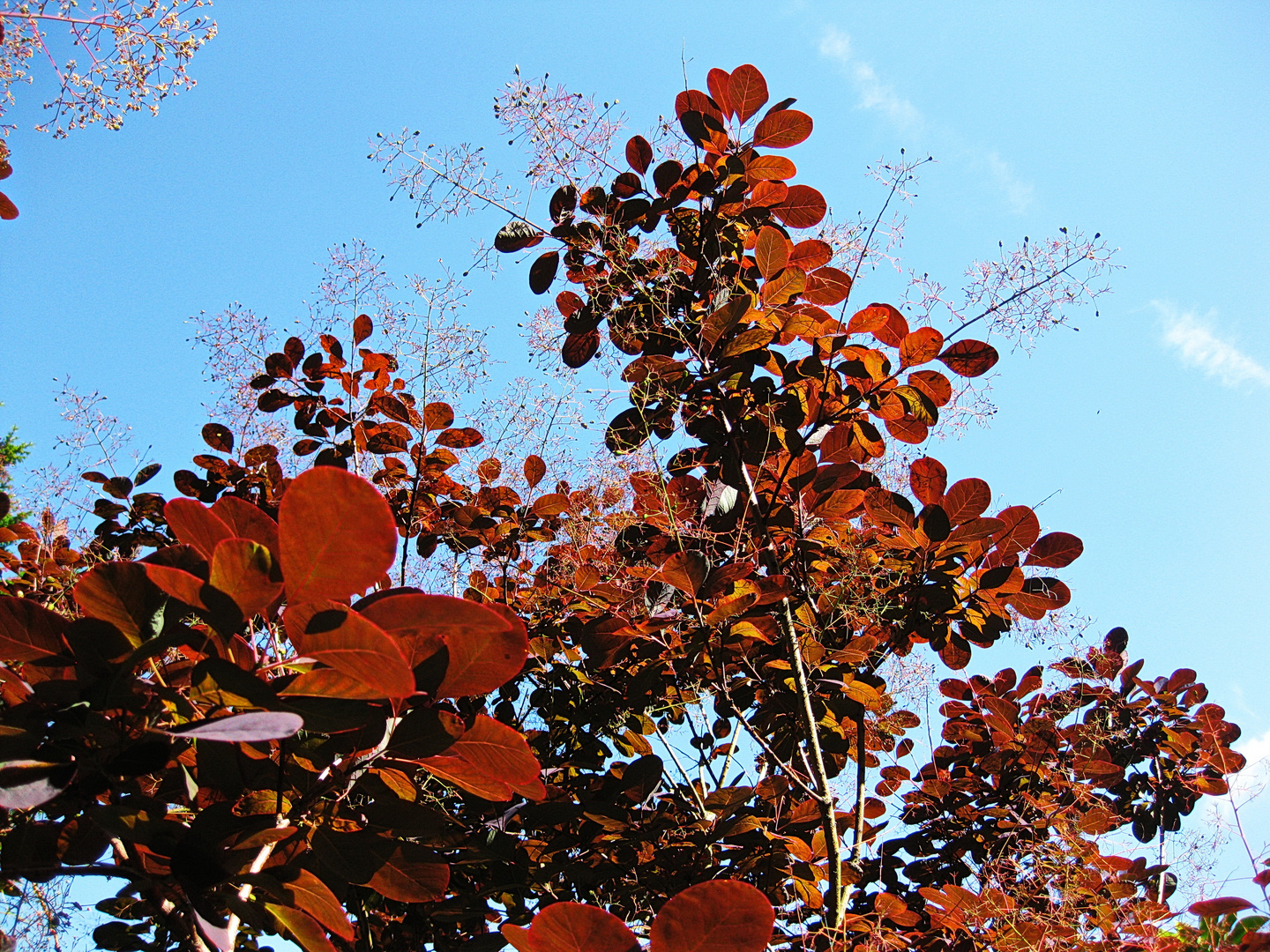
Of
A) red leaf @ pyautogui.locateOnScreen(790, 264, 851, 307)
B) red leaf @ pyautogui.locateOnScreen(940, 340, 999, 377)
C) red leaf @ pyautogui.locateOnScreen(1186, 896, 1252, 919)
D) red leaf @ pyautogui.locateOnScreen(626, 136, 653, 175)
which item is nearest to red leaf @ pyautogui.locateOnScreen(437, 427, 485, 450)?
red leaf @ pyautogui.locateOnScreen(626, 136, 653, 175)

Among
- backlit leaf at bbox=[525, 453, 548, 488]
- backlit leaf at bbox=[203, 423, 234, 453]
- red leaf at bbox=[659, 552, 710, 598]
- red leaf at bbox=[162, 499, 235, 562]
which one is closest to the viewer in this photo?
red leaf at bbox=[162, 499, 235, 562]

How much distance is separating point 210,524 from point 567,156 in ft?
4.22

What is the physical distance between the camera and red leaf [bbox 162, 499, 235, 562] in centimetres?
80

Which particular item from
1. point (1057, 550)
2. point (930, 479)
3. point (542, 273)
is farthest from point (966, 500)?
point (542, 273)

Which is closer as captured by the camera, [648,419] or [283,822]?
[283,822]

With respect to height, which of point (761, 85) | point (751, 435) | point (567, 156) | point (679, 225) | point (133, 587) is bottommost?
point (133, 587)

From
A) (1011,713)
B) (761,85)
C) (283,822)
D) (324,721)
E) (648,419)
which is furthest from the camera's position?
(1011,713)

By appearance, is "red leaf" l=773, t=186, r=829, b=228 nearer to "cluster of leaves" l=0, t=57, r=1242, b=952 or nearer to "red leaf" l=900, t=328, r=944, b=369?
"cluster of leaves" l=0, t=57, r=1242, b=952

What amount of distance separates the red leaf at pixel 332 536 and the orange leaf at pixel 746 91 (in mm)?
1478

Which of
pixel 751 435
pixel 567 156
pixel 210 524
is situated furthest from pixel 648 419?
pixel 210 524

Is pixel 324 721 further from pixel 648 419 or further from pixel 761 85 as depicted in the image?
pixel 761 85

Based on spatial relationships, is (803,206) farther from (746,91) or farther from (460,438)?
(460,438)

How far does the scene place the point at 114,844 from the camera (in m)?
0.96

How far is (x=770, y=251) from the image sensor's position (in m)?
1.58
